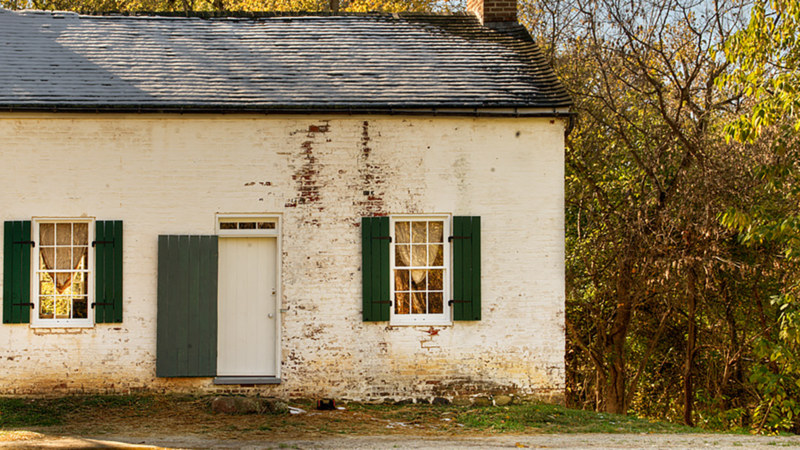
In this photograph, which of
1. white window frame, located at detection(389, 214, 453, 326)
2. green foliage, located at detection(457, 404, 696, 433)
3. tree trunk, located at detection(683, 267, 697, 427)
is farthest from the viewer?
tree trunk, located at detection(683, 267, 697, 427)

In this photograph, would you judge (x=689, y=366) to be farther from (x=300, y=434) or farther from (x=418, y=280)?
(x=300, y=434)

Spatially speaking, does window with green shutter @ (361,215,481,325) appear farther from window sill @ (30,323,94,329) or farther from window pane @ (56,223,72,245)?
window pane @ (56,223,72,245)

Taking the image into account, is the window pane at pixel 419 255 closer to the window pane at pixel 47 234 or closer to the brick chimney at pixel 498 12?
the brick chimney at pixel 498 12

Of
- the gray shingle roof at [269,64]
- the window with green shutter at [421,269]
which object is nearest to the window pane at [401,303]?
the window with green shutter at [421,269]

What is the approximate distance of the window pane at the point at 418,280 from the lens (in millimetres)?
9727

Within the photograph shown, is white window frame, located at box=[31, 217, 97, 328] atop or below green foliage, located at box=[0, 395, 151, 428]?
atop

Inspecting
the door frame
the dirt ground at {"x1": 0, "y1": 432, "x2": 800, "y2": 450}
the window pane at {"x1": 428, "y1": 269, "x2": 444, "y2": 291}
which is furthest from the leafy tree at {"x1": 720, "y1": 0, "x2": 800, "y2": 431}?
the door frame

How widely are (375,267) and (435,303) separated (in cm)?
98

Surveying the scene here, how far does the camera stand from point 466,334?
9562 mm

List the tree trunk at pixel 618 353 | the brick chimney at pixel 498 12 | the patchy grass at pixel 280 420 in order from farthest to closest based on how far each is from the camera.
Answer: the tree trunk at pixel 618 353 < the brick chimney at pixel 498 12 < the patchy grass at pixel 280 420

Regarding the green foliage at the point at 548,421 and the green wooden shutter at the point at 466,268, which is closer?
the green foliage at the point at 548,421

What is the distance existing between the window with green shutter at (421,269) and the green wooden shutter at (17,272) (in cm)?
442

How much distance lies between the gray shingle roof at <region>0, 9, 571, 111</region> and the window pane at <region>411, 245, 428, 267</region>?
1.95 meters

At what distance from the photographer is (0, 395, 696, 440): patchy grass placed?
7953 millimetres
